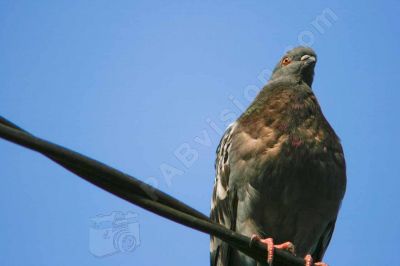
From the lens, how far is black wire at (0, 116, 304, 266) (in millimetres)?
3678

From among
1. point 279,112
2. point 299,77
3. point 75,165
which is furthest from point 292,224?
point 75,165

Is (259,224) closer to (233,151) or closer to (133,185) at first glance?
(233,151)

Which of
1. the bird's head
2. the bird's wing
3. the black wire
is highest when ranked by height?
the bird's head

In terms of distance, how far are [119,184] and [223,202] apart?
3.92 meters

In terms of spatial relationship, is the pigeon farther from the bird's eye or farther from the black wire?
the black wire

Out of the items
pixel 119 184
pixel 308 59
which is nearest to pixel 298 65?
pixel 308 59

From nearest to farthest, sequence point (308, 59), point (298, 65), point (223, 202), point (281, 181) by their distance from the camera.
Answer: point (281, 181) < point (223, 202) < point (298, 65) < point (308, 59)

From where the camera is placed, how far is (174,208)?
4305 mm

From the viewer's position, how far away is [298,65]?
9578mm

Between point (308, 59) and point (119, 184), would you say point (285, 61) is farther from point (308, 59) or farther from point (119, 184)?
point (119, 184)

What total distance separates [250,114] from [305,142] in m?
0.99

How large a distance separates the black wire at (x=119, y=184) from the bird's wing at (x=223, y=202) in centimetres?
310

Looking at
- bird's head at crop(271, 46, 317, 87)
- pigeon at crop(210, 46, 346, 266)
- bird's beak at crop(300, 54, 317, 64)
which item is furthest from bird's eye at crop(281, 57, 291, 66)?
pigeon at crop(210, 46, 346, 266)

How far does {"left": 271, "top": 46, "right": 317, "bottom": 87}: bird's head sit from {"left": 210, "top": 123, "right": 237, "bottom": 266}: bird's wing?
1653 millimetres
